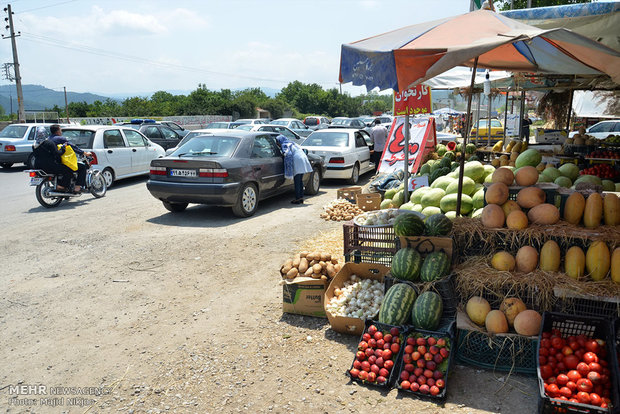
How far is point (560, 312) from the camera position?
359 centimetres

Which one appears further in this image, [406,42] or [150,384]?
[406,42]

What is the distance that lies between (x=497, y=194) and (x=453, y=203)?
44.2 inches

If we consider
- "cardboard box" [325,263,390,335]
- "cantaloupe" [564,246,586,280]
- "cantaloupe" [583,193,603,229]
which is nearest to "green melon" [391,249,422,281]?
"cardboard box" [325,263,390,335]

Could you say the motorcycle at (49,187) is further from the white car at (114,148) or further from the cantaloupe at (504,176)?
the cantaloupe at (504,176)

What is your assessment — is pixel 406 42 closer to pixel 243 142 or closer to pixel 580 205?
pixel 580 205

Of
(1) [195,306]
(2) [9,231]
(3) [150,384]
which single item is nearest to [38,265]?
(2) [9,231]

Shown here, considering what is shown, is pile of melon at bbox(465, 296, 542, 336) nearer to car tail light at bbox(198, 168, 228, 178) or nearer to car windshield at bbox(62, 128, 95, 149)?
car tail light at bbox(198, 168, 228, 178)

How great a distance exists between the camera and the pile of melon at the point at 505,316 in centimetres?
351

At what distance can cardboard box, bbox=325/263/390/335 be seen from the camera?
4172mm

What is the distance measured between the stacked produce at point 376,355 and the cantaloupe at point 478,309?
69 centimetres

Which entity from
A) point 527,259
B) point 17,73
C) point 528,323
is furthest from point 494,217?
point 17,73

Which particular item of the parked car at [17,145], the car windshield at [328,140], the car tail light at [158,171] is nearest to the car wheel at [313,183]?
the car windshield at [328,140]

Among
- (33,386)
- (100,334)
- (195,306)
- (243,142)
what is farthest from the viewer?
(243,142)

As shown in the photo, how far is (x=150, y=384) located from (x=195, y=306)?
56.6 inches
